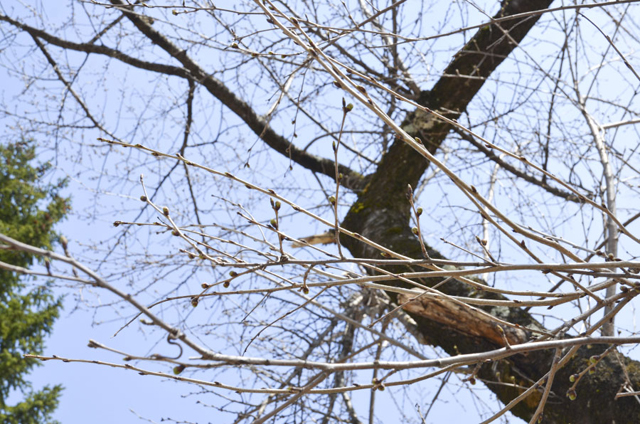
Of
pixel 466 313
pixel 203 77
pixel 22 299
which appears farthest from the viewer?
pixel 22 299

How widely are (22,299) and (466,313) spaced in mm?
10081

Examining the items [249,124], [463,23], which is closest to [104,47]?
[249,124]

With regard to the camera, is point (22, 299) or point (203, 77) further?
point (22, 299)

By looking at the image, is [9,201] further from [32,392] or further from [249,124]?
[249,124]

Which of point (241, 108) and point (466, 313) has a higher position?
point (241, 108)

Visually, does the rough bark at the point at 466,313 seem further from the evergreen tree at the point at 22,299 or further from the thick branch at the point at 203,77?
the evergreen tree at the point at 22,299

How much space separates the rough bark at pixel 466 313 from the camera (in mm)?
2334

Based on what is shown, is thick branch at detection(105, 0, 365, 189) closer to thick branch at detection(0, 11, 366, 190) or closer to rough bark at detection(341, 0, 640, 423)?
thick branch at detection(0, 11, 366, 190)

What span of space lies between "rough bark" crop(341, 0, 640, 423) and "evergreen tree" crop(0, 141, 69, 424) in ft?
22.7

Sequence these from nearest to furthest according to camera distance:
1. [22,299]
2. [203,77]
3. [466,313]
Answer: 1. [466,313]
2. [203,77]
3. [22,299]

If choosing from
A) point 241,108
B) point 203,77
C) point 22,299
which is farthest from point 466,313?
point 22,299

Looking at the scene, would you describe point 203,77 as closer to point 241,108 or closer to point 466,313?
point 241,108

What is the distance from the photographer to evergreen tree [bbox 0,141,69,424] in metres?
9.47

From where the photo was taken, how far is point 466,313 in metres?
2.62
